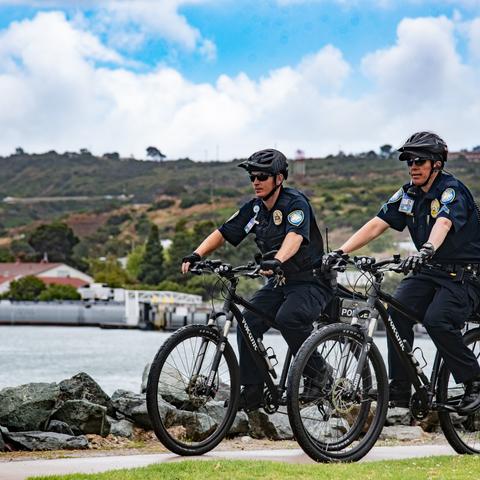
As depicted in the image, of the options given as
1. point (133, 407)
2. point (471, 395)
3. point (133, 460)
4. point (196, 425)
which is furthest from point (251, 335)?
point (133, 407)

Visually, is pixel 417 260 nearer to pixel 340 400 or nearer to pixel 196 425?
pixel 340 400

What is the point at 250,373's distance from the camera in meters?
8.47

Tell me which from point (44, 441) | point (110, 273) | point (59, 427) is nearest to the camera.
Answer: point (44, 441)

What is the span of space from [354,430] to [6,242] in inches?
6608

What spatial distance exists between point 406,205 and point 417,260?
67cm

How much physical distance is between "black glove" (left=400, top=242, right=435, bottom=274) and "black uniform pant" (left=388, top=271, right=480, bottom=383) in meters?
0.50

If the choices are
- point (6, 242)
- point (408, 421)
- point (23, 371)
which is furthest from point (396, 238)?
point (408, 421)

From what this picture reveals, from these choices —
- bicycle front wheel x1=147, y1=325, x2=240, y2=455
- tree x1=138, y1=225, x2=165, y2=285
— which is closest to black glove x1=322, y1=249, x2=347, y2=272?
bicycle front wheel x1=147, y1=325, x2=240, y2=455

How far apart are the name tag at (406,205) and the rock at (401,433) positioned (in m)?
3.31

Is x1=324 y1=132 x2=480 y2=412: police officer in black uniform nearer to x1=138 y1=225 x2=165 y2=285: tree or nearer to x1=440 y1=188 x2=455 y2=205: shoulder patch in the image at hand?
x1=440 y1=188 x2=455 y2=205: shoulder patch

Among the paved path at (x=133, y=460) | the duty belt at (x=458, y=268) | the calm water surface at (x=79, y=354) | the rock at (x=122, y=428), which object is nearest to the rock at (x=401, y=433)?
the paved path at (x=133, y=460)

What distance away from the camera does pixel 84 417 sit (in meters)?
10.3

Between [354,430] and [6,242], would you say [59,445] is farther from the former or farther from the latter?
[6,242]

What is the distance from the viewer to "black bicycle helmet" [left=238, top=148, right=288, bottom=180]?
8344 mm
